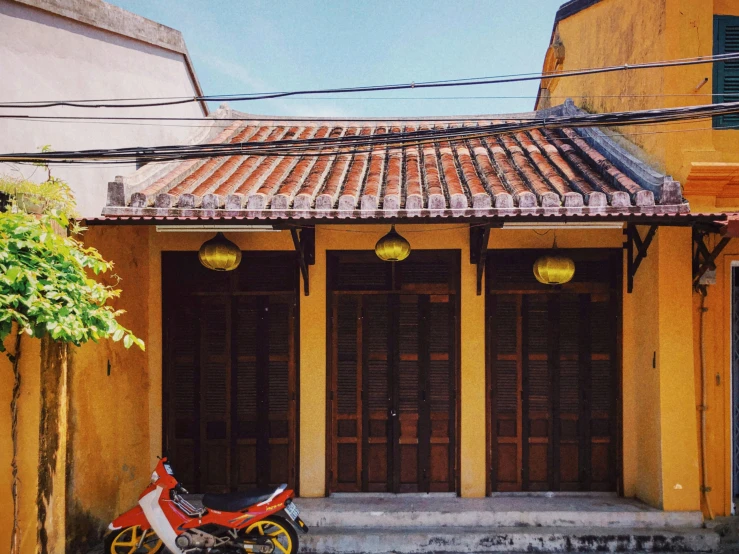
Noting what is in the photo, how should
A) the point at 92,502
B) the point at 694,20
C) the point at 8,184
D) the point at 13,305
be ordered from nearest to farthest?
1. the point at 13,305
2. the point at 8,184
3. the point at 92,502
4. the point at 694,20

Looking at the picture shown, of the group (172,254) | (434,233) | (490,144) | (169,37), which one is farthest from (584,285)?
(169,37)

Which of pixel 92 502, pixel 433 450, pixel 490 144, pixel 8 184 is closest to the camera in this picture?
pixel 8 184

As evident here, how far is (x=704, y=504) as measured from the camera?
5.91 metres

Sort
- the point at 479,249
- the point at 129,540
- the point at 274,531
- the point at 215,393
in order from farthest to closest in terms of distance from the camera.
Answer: the point at 215,393, the point at 479,249, the point at 129,540, the point at 274,531

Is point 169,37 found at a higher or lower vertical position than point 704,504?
higher

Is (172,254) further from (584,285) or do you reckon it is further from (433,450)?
(584,285)

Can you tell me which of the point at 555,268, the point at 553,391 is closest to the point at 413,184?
the point at 555,268

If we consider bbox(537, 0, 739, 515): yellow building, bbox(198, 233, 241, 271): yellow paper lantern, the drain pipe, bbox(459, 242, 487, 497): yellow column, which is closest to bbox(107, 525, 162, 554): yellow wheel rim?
bbox(198, 233, 241, 271): yellow paper lantern

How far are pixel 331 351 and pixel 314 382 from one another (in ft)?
1.52

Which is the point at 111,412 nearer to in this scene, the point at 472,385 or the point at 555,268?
the point at 472,385

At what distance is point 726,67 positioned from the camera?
237 inches

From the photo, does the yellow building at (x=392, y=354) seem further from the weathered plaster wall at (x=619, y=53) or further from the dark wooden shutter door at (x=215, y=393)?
the weathered plaster wall at (x=619, y=53)

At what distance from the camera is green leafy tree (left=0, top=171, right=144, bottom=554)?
3727 mm

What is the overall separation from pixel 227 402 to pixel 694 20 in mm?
7446
